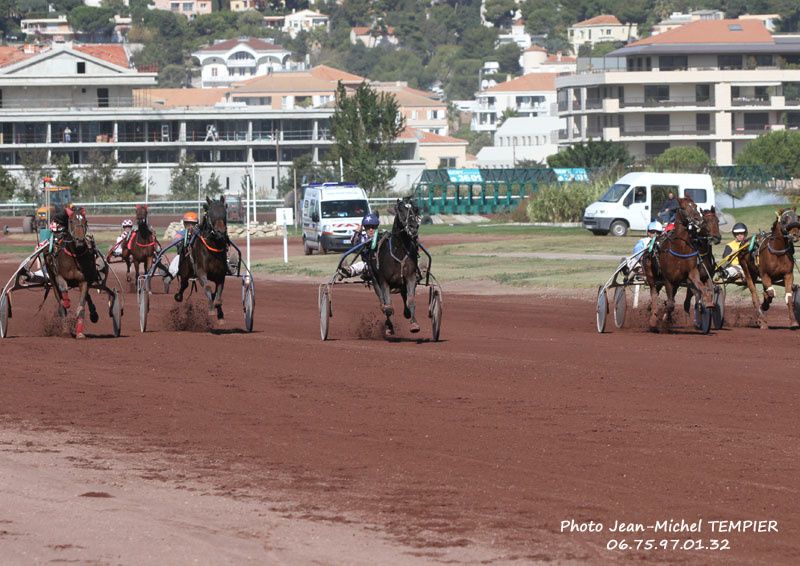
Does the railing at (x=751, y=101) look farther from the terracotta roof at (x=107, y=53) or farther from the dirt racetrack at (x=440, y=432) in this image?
the dirt racetrack at (x=440, y=432)

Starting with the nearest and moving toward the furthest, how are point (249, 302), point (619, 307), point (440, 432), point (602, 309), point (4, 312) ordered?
point (440, 432)
point (602, 309)
point (249, 302)
point (4, 312)
point (619, 307)

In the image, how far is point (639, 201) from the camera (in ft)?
176

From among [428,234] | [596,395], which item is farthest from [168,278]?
[428,234]

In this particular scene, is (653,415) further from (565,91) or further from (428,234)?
(565,91)

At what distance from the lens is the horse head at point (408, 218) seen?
2066 cm

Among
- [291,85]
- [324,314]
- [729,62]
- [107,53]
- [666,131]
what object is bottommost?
[324,314]

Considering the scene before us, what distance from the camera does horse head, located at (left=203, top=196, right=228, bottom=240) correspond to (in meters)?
22.4

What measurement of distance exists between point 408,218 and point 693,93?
325ft

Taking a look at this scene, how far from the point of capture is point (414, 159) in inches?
5005

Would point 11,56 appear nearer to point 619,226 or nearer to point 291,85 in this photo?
point 291,85

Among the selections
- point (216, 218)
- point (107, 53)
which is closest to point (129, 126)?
point (107, 53)

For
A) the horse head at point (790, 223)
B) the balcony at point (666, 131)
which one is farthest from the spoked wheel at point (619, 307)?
the balcony at point (666, 131)

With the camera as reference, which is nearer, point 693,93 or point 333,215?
point 333,215

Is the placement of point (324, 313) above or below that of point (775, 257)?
below
